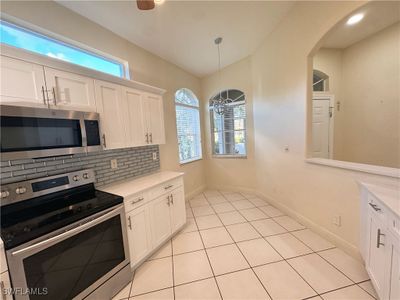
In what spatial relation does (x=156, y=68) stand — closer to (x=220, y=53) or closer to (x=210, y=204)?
(x=220, y=53)

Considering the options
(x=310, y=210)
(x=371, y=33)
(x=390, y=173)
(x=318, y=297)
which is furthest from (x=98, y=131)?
(x=371, y=33)

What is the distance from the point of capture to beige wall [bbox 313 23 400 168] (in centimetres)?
287

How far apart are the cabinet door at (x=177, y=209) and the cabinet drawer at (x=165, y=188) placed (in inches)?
3.1

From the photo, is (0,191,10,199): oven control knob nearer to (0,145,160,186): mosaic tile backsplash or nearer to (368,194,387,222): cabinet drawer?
(0,145,160,186): mosaic tile backsplash

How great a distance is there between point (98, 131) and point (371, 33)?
15.1ft

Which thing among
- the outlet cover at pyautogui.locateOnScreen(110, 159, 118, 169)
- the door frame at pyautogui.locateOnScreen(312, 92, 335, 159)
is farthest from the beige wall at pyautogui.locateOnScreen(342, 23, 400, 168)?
the outlet cover at pyautogui.locateOnScreen(110, 159, 118, 169)

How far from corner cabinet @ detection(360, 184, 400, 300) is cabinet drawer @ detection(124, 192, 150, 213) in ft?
6.92

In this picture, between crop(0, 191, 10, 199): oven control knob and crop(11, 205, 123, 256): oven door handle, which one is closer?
crop(11, 205, 123, 256): oven door handle

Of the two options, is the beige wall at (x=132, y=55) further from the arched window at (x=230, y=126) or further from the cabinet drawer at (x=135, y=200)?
the cabinet drawer at (x=135, y=200)

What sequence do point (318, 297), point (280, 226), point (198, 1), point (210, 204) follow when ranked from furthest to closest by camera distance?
point (210, 204) < point (280, 226) < point (198, 1) < point (318, 297)

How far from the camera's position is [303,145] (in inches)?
101

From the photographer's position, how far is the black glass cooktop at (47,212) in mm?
1168

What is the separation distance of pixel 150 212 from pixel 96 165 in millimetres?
862

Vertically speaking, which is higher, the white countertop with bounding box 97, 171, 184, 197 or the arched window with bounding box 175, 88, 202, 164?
the arched window with bounding box 175, 88, 202, 164
